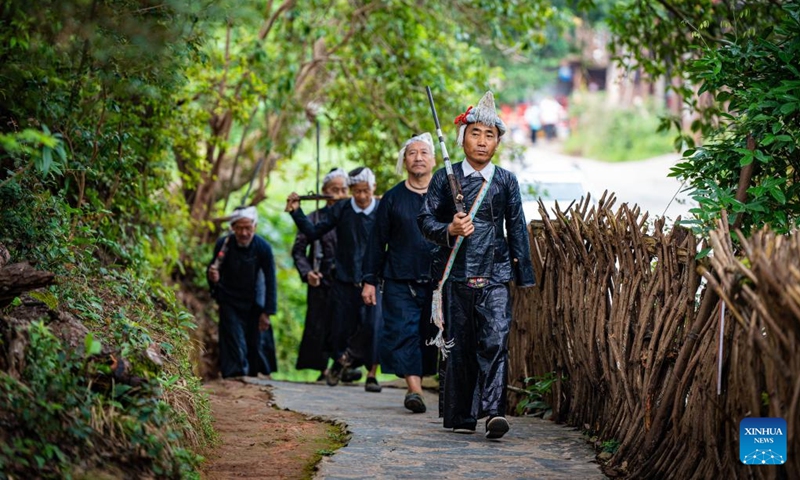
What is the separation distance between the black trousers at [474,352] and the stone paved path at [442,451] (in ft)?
0.55

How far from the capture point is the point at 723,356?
4852 millimetres

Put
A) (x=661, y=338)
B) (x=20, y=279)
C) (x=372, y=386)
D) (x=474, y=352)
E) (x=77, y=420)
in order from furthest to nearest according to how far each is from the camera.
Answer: (x=372, y=386) → (x=474, y=352) → (x=661, y=338) → (x=20, y=279) → (x=77, y=420)

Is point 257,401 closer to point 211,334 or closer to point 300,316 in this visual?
point 211,334

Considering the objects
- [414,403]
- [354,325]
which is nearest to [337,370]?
[354,325]

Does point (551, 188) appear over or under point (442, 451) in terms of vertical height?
over

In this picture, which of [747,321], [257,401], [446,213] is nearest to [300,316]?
[257,401]

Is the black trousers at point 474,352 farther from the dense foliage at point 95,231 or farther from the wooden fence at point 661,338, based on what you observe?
the dense foliage at point 95,231

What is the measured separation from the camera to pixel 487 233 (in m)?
6.96

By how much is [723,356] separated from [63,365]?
2.76 metres

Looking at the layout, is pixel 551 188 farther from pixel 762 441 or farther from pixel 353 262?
pixel 762 441

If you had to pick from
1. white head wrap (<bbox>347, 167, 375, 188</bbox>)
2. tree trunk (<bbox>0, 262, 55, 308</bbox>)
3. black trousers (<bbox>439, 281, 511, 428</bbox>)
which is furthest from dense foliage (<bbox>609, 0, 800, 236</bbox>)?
white head wrap (<bbox>347, 167, 375, 188</bbox>)

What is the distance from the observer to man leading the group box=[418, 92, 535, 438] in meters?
6.82

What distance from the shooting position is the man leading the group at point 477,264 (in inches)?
269

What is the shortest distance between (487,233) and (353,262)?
155 inches
